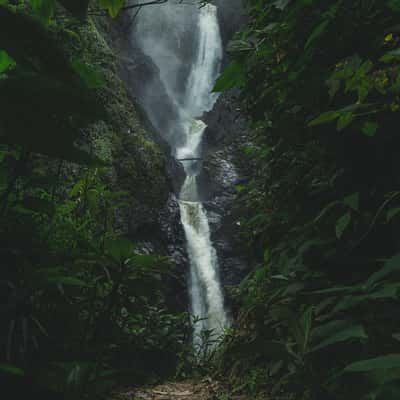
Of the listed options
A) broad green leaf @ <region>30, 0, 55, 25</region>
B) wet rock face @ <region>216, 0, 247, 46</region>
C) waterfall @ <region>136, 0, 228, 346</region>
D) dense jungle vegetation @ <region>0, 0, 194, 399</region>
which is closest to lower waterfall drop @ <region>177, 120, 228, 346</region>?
waterfall @ <region>136, 0, 228, 346</region>

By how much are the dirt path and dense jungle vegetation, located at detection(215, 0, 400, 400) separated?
0.30 meters

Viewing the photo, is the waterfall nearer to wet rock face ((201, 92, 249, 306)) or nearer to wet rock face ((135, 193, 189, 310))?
wet rock face ((201, 92, 249, 306))

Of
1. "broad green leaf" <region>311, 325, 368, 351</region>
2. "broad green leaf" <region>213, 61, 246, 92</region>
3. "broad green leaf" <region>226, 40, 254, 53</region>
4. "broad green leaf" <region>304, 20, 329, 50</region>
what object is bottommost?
"broad green leaf" <region>311, 325, 368, 351</region>

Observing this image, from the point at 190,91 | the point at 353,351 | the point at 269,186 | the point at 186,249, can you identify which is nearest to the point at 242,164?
the point at 186,249

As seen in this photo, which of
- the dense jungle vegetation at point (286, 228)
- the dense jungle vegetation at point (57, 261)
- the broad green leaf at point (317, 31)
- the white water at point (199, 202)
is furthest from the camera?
the white water at point (199, 202)

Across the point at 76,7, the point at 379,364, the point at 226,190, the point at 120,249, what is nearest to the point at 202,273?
the point at 226,190

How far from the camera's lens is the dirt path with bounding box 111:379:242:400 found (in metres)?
2.11

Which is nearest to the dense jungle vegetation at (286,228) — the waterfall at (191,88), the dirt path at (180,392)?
the dirt path at (180,392)

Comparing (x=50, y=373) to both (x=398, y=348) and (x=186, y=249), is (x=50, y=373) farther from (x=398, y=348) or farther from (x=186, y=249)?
(x=186, y=249)

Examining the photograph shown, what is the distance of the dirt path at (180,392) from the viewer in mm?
2105

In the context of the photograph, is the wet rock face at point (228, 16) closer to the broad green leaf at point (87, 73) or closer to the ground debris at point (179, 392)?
→ the ground debris at point (179, 392)

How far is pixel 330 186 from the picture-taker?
1.49 metres

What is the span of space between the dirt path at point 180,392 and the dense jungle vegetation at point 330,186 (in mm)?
305

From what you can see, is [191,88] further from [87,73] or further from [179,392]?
[87,73]
